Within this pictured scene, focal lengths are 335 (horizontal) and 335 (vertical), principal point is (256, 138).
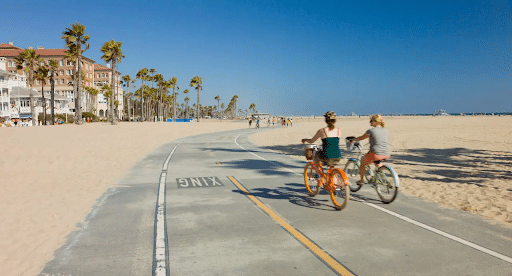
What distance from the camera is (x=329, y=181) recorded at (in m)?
7.30

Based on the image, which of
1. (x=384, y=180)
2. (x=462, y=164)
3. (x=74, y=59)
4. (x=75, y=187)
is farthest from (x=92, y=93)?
(x=384, y=180)

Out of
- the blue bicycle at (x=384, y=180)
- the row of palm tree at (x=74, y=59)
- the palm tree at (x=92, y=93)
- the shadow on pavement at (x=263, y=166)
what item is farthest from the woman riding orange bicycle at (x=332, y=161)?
the palm tree at (x=92, y=93)

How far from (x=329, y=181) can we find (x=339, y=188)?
0.29 metres

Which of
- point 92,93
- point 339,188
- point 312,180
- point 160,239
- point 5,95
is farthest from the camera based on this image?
point 92,93

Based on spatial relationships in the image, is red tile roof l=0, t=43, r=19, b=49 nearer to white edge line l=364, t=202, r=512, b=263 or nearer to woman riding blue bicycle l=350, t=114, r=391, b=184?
woman riding blue bicycle l=350, t=114, r=391, b=184

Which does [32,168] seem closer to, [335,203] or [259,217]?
[259,217]

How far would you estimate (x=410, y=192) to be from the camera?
909cm

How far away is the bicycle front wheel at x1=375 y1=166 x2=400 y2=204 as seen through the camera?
23.6 feet

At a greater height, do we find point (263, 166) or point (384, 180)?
point (384, 180)

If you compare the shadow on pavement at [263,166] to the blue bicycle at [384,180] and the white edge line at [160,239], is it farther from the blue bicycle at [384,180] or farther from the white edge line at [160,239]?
the white edge line at [160,239]

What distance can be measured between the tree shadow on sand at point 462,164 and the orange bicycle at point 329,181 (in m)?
4.87

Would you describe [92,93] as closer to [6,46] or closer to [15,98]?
[6,46]

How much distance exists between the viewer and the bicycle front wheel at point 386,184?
7.18 m

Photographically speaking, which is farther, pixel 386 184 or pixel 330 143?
pixel 386 184
